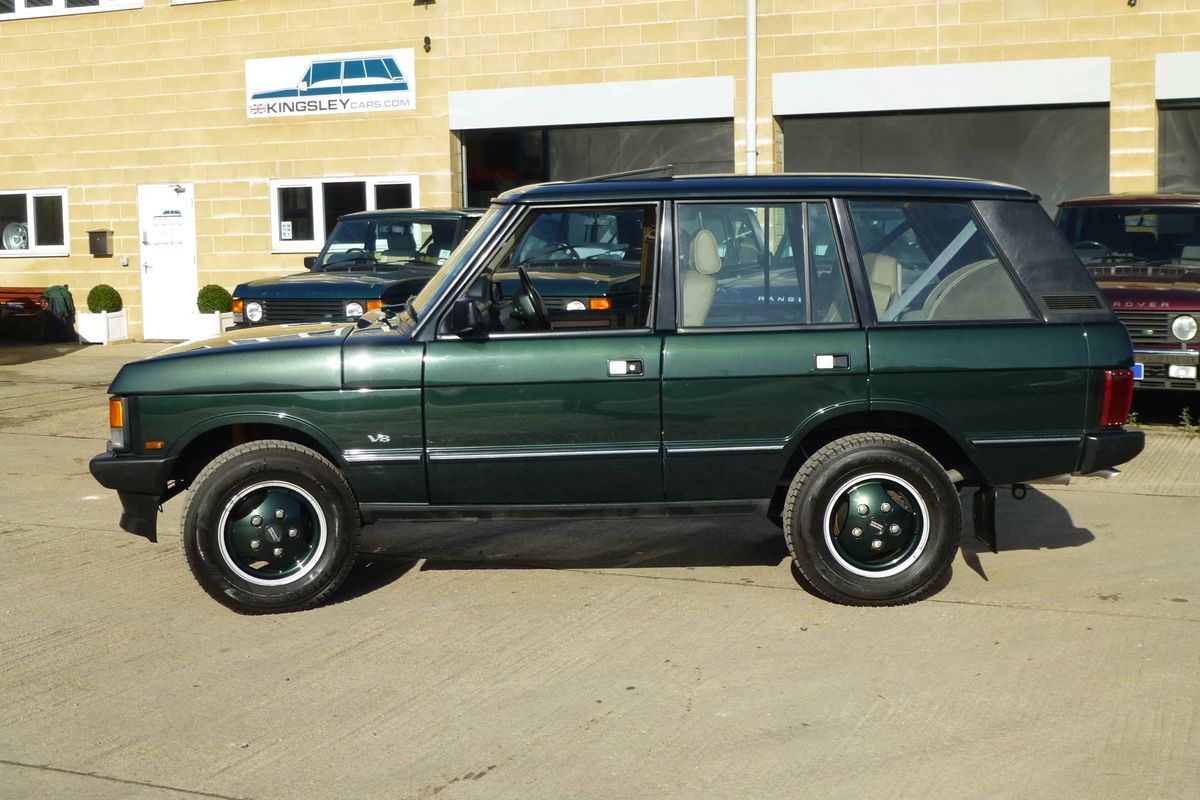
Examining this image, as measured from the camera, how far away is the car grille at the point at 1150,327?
34.4 feet

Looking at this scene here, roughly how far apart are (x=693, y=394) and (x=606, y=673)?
1.35m

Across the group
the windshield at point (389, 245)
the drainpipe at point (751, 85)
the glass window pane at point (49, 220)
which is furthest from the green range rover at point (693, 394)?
the glass window pane at point (49, 220)

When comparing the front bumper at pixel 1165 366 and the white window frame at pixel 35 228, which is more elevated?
the white window frame at pixel 35 228

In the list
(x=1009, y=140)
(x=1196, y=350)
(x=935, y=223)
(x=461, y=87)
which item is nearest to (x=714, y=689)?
(x=935, y=223)

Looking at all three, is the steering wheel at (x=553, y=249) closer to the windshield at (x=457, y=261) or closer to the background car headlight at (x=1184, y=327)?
the windshield at (x=457, y=261)

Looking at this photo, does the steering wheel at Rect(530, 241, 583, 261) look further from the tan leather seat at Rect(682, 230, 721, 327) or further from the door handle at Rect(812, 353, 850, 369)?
the door handle at Rect(812, 353, 850, 369)

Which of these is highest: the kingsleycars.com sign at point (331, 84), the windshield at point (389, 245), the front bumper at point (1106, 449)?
the kingsleycars.com sign at point (331, 84)

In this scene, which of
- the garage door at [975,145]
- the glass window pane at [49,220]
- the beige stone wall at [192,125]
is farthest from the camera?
the glass window pane at [49,220]

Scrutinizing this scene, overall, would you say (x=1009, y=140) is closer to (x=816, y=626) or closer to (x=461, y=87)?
(x=461, y=87)

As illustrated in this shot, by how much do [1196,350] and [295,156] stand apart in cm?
1328

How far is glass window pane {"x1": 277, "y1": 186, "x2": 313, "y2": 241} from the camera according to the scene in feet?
66.2

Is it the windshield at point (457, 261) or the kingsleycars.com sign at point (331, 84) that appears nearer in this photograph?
the windshield at point (457, 261)

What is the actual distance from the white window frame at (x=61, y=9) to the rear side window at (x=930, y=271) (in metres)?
17.0

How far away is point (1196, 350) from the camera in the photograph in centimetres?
1042
